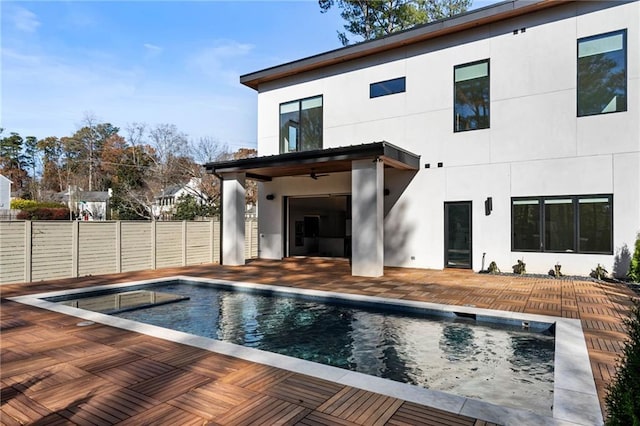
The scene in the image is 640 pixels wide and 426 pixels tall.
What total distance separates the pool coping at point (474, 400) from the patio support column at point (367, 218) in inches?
120

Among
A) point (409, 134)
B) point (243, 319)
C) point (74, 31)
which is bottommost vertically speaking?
point (243, 319)

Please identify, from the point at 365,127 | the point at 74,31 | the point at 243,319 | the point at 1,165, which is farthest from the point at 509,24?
the point at 1,165

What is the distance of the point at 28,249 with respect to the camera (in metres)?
8.55

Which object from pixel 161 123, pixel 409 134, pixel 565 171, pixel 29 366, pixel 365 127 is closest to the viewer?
pixel 29 366

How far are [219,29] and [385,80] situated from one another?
6.60 m

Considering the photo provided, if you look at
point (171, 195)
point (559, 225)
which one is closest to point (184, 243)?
point (559, 225)

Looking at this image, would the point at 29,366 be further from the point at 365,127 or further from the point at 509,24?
the point at 509,24

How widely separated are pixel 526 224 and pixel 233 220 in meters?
8.35

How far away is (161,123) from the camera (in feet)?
95.8

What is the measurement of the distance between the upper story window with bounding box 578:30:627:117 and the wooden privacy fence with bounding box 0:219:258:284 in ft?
36.8

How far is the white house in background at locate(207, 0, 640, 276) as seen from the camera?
8742 millimetres

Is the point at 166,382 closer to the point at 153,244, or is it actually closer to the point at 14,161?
the point at 153,244

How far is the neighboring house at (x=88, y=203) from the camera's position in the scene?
1332 inches

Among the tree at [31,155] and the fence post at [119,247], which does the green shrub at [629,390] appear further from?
the tree at [31,155]
